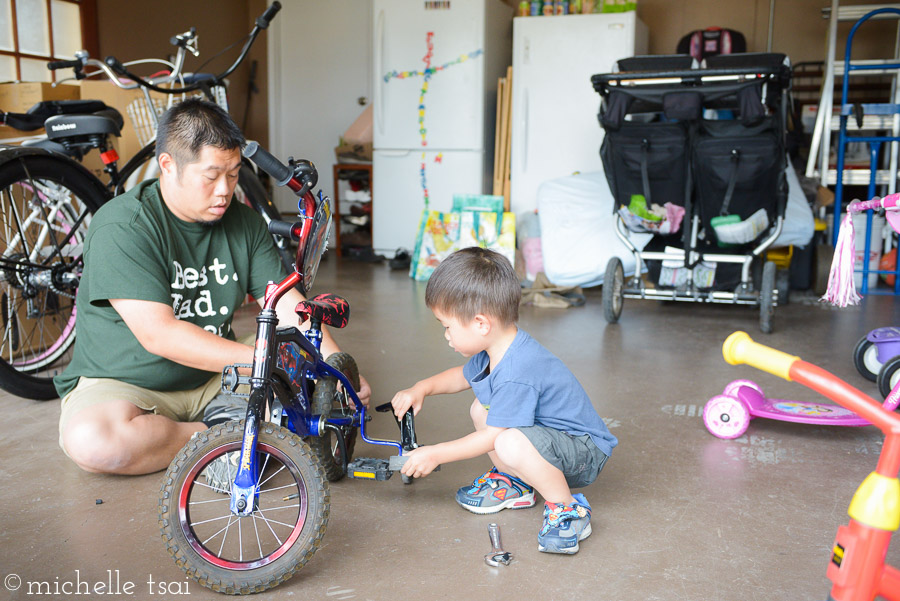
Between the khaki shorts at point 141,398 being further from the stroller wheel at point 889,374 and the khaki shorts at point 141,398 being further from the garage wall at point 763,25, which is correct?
the garage wall at point 763,25

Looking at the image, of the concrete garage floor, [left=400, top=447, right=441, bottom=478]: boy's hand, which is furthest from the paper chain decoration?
[left=400, top=447, right=441, bottom=478]: boy's hand

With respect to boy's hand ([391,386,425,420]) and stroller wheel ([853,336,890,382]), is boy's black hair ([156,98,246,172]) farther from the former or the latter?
stroller wheel ([853,336,890,382])

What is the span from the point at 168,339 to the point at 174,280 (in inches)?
7.9

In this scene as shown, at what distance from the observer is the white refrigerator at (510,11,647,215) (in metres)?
5.26

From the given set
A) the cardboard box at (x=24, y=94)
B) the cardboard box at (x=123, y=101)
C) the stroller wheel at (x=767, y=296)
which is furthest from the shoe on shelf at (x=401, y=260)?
the stroller wheel at (x=767, y=296)

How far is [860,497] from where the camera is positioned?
81 centimetres

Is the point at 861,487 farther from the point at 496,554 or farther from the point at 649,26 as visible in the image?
the point at 649,26

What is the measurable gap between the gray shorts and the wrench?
0.64 ft

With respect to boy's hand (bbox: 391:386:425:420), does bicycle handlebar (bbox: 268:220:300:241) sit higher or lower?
higher

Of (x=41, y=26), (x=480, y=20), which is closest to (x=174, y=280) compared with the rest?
(x=41, y=26)

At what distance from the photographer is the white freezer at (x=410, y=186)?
5.67 metres

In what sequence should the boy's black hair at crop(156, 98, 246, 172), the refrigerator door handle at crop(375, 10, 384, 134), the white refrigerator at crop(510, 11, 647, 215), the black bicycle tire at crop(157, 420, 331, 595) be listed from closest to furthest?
1. the black bicycle tire at crop(157, 420, 331, 595)
2. the boy's black hair at crop(156, 98, 246, 172)
3. the white refrigerator at crop(510, 11, 647, 215)
4. the refrigerator door handle at crop(375, 10, 384, 134)

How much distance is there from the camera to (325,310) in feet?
5.10

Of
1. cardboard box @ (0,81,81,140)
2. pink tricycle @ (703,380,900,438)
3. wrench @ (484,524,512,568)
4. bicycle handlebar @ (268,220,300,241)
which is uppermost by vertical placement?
cardboard box @ (0,81,81,140)
